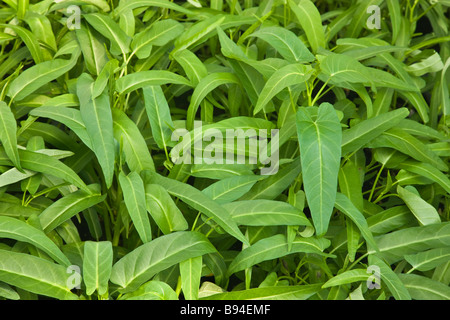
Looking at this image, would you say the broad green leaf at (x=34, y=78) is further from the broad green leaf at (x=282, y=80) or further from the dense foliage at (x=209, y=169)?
the broad green leaf at (x=282, y=80)

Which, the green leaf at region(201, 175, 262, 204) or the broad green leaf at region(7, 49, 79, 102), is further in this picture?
the broad green leaf at region(7, 49, 79, 102)

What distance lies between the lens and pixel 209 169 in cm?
94

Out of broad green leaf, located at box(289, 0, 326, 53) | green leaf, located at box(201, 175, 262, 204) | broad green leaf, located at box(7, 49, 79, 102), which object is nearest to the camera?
green leaf, located at box(201, 175, 262, 204)

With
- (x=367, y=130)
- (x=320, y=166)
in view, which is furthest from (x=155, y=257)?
(x=367, y=130)

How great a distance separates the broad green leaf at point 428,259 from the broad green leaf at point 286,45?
40cm

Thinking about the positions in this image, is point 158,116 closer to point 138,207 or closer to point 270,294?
point 138,207

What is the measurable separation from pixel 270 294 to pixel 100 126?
1.30 feet

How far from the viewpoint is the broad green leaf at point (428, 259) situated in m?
0.92

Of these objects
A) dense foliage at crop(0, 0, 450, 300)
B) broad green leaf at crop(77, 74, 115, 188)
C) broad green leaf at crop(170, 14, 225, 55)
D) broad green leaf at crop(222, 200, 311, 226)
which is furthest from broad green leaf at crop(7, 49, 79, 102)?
broad green leaf at crop(222, 200, 311, 226)

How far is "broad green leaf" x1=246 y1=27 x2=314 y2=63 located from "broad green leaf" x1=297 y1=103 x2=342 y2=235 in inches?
7.5

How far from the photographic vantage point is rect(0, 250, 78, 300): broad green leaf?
81 centimetres

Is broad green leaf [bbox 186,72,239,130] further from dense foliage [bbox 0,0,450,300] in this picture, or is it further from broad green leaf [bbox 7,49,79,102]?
broad green leaf [bbox 7,49,79,102]

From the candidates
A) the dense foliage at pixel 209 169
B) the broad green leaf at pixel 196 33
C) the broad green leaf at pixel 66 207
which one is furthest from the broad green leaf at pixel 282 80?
the broad green leaf at pixel 66 207
